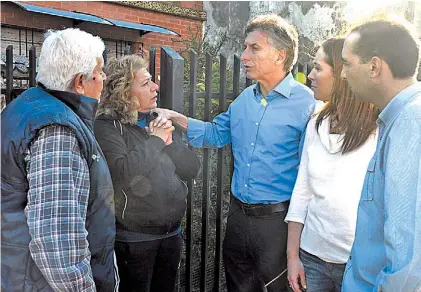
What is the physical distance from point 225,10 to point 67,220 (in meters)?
10.8

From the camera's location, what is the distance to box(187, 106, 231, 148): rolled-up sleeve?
2.68 m

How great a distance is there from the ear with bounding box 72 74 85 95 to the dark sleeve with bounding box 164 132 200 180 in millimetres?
726

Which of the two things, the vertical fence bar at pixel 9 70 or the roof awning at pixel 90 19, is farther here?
the roof awning at pixel 90 19

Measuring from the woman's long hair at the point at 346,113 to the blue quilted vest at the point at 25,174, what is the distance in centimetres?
104

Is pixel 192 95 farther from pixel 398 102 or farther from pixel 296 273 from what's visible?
pixel 398 102

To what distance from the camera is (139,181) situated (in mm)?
2305

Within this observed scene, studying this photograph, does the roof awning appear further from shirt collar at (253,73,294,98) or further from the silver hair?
the silver hair

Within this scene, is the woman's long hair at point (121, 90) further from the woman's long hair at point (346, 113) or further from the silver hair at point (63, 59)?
the woman's long hair at point (346, 113)

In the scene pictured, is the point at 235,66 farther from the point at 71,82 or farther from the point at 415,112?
the point at 415,112

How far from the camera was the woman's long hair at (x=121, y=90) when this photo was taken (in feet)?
7.75

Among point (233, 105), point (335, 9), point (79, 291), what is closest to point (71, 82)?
point (79, 291)

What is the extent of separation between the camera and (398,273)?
129cm

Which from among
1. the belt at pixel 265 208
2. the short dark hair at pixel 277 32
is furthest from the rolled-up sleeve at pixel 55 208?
the short dark hair at pixel 277 32

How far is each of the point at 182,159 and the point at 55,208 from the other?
1.00 m
